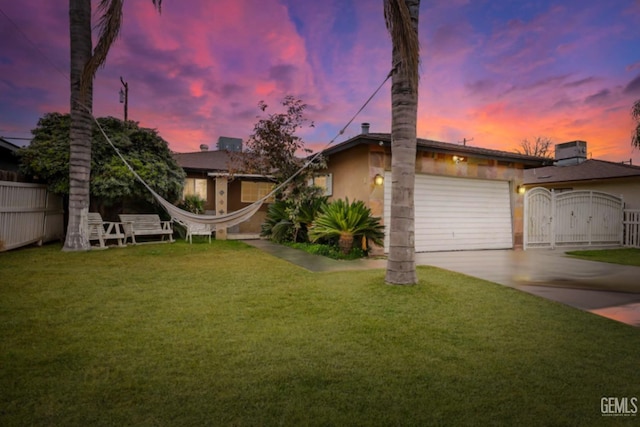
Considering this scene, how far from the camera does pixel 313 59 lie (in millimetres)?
10641

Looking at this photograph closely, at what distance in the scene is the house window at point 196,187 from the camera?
14.8 meters

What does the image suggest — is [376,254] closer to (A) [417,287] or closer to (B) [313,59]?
(A) [417,287]

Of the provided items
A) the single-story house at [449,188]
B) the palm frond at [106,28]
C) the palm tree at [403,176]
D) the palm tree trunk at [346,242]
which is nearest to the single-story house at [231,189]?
the single-story house at [449,188]

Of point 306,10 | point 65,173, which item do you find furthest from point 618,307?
point 65,173

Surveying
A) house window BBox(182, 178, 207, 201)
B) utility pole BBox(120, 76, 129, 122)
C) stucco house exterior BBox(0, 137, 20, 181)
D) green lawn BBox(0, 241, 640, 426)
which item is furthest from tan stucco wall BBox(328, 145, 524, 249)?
utility pole BBox(120, 76, 129, 122)

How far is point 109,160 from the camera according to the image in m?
9.59

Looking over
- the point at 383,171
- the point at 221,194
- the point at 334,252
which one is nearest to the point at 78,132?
the point at 221,194

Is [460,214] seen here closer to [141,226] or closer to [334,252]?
[334,252]

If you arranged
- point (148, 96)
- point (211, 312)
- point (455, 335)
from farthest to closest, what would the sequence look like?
point (148, 96), point (211, 312), point (455, 335)

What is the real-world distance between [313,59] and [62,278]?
893 cm

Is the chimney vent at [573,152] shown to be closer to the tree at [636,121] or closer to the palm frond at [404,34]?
the tree at [636,121]

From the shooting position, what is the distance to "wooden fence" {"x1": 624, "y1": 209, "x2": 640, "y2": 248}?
11.5m

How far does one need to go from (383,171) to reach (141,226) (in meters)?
7.34

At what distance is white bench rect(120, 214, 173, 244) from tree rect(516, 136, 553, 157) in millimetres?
36586
